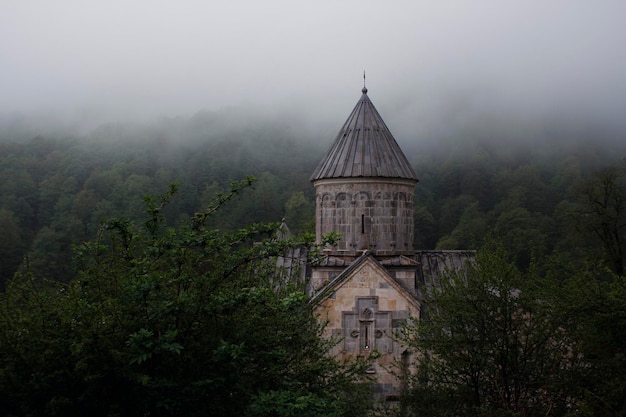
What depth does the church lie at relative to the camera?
1420 cm

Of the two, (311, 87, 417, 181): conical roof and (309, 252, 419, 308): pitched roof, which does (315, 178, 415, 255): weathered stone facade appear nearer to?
(311, 87, 417, 181): conical roof

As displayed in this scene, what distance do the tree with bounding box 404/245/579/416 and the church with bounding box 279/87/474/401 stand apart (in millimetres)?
3887

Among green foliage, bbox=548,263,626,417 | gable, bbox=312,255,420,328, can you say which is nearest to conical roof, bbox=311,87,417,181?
gable, bbox=312,255,420,328

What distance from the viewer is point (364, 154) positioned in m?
15.5

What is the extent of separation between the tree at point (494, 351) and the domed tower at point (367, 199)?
503 cm

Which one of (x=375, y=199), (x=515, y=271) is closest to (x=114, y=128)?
(x=375, y=199)

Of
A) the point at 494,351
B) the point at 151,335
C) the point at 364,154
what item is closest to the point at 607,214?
the point at 364,154

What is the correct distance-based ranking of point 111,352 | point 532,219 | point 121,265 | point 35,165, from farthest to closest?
point 35,165
point 532,219
point 121,265
point 111,352

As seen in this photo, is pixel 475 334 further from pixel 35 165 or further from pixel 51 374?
pixel 35 165

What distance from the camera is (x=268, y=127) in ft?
233

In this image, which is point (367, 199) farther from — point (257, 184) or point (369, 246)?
point (257, 184)

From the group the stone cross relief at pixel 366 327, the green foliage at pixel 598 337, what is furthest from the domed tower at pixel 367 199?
the green foliage at pixel 598 337

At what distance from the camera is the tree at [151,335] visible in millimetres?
6484

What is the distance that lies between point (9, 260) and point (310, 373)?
35901 millimetres
